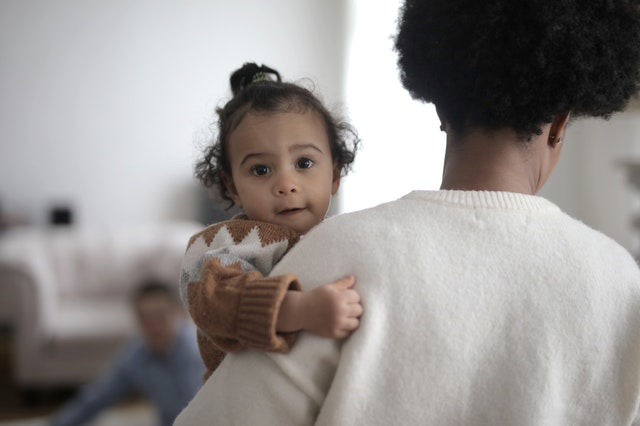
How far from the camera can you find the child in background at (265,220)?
2.42 ft

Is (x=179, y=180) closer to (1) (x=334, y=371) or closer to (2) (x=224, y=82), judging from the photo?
(2) (x=224, y=82)

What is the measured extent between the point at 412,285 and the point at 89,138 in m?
5.32

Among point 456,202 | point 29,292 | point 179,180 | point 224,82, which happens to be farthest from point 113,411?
point 456,202

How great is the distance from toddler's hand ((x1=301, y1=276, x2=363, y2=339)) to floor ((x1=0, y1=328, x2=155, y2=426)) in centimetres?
311

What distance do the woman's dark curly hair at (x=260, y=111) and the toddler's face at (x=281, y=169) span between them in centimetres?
2

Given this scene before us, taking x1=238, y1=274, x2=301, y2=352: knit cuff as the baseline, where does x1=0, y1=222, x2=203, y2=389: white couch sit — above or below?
below

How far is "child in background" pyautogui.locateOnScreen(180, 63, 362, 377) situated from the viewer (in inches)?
29.0

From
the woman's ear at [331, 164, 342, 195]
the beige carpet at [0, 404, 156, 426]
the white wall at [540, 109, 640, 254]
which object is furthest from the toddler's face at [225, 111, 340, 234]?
the white wall at [540, 109, 640, 254]

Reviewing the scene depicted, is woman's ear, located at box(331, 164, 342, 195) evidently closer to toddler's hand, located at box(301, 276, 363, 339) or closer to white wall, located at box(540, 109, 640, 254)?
toddler's hand, located at box(301, 276, 363, 339)

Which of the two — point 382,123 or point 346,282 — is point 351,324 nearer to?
point 346,282

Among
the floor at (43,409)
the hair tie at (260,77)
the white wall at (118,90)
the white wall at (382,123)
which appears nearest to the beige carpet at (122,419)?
the floor at (43,409)

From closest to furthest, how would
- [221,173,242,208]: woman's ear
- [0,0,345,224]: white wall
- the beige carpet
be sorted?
[221,173,242,208]: woman's ear
the beige carpet
[0,0,345,224]: white wall

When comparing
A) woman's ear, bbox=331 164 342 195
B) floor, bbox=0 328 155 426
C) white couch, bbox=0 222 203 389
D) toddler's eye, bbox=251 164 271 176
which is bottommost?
floor, bbox=0 328 155 426

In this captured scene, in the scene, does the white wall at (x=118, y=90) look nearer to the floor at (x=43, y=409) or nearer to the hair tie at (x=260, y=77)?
the floor at (x=43, y=409)
